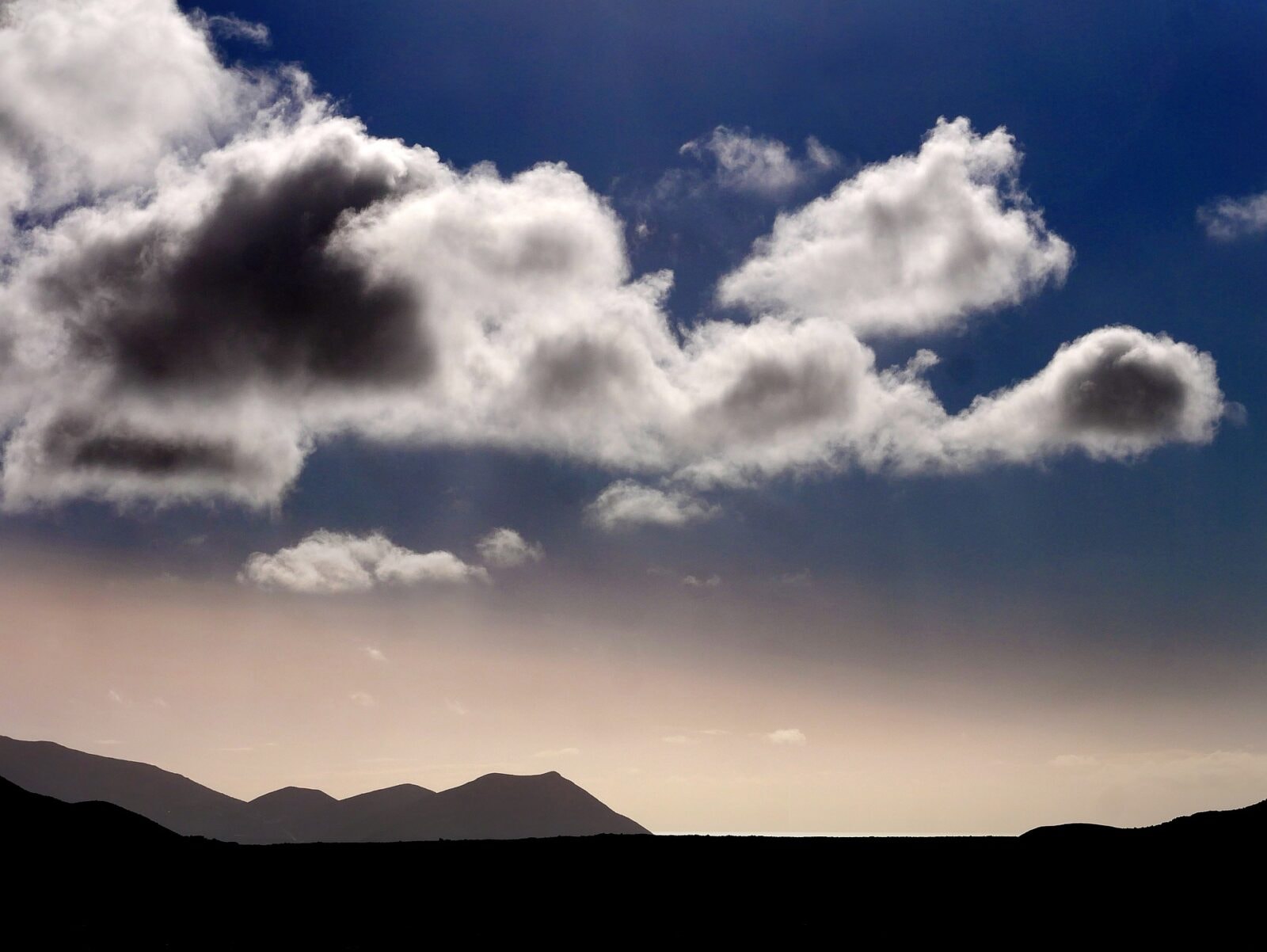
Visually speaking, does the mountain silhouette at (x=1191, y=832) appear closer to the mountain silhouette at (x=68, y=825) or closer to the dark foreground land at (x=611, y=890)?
the dark foreground land at (x=611, y=890)

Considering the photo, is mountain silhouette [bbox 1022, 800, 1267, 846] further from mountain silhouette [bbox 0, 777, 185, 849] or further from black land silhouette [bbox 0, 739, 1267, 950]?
mountain silhouette [bbox 0, 777, 185, 849]

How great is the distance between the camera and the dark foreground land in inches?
2115

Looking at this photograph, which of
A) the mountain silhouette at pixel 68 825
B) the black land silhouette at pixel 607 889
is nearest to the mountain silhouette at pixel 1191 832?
the black land silhouette at pixel 607 889

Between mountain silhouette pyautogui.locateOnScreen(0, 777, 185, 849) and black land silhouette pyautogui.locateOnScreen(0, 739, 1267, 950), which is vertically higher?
mountain silhouette pyautogui.locateOnScreen(0, 777, 185, 849)

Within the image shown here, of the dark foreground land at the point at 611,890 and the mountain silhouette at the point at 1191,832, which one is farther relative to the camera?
the mountain silhouette at the point at 1191,832

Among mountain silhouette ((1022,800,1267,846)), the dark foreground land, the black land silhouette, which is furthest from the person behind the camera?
mountain silhouette ((1022,800,1267,846))

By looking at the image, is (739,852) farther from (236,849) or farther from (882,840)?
(236,849)

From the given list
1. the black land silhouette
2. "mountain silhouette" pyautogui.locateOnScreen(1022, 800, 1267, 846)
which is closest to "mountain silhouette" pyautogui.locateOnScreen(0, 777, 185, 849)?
the black land silhouette

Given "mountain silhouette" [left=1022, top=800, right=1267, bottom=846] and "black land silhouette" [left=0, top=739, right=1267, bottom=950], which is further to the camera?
"mountain silhouette" [left=1022, top=800, right=1267, bottom=846]

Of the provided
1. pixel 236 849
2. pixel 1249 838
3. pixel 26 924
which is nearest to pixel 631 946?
pixel 26 924

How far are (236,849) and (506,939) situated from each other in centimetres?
3288

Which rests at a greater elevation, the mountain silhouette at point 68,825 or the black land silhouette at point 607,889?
the mountain silhouette at point 68,825

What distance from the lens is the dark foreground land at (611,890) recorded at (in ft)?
176

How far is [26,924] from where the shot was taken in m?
53.2
